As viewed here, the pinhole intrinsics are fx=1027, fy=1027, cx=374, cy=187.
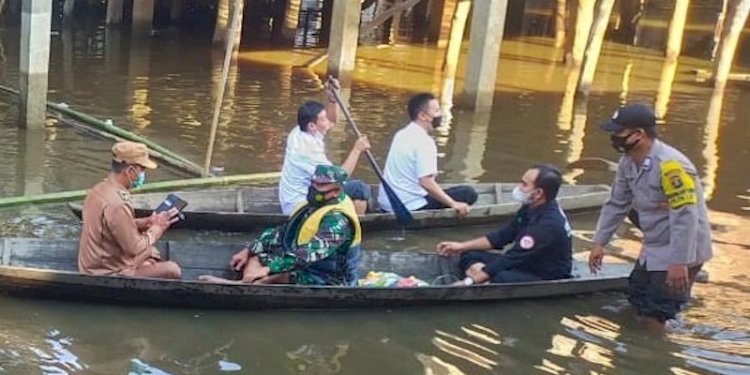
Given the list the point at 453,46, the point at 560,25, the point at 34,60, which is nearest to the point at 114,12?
the point at 453,46

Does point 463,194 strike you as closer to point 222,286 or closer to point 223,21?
point 222,286

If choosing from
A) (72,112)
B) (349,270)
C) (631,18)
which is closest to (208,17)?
(631,18)

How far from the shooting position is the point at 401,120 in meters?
14.5

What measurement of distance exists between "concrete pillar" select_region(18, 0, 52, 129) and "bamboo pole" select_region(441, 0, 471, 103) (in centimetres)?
713

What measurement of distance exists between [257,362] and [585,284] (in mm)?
2590

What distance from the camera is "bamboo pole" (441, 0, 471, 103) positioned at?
695 inches

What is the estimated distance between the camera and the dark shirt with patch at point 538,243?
279 inches

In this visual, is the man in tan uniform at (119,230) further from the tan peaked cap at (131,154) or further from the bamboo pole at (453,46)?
the bamboo pole at (453,46)

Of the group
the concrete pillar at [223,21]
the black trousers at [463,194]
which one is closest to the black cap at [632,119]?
the black trousers at [463,194]

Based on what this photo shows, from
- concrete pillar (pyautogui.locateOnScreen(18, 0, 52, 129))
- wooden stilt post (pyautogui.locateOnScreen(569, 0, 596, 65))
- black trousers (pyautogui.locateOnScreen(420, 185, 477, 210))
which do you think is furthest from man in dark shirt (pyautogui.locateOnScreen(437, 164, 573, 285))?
wooden stilt post (pyautogui.locateOnScreen(569, 0, 596, 65))

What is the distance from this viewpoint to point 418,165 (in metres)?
8.80

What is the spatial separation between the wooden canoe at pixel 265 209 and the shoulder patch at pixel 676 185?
3.11 m

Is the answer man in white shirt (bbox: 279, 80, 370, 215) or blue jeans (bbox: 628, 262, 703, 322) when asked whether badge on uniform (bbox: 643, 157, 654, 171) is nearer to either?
blue jeans (bbox: 628, 262, 703, 322)

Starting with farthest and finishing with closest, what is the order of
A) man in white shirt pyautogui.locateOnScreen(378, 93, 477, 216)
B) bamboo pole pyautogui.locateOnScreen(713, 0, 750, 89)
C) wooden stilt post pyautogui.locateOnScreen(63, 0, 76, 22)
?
1. wooden stilt post pyautogui.locateOnScreen(63, 0, 76, 22)
2. bamboo pole pyautogui.locateOnScreen(713, 0, 750, 89)
3. man in white shirt pyautogui.locateOnScreen(378, 93, 477, 216)
